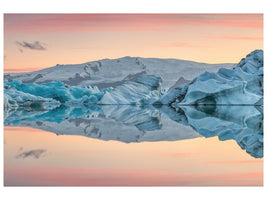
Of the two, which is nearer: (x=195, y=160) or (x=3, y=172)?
(x=3, y=172)

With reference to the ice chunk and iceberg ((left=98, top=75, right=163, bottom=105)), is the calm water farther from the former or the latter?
iceberg ((left=98, top=75, right=163, bottom=105))

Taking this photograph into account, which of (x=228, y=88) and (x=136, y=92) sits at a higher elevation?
(x=136, y=92)

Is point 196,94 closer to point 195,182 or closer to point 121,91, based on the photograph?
point 121,91

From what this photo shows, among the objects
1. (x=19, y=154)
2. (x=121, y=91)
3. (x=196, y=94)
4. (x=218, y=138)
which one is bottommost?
(x=19, y=154)

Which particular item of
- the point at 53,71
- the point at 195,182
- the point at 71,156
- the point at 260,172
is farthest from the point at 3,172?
the point at 53,71

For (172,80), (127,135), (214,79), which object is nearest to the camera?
(127,135)

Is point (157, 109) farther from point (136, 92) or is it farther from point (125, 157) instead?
point (125, 157)

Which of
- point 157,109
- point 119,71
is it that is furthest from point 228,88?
point 119,71

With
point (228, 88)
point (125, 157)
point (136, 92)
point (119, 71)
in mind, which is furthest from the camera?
point (119, 71)

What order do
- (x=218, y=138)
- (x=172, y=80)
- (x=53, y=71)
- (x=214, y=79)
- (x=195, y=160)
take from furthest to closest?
(x=53, y=71), (x=172, y=80), (x=214, y=79), (x=218, y=138), (x=195, y=160)
